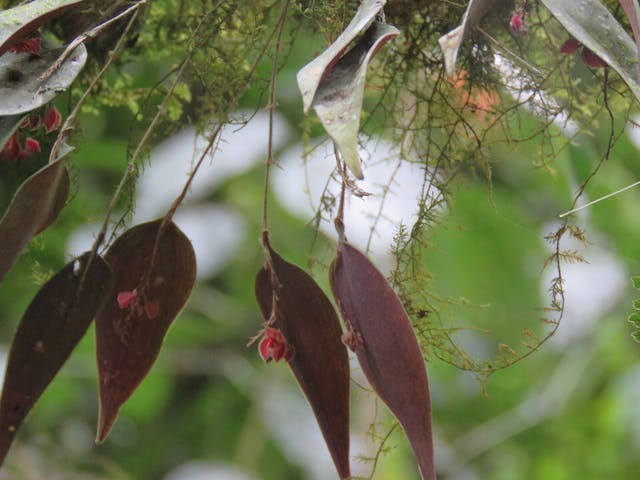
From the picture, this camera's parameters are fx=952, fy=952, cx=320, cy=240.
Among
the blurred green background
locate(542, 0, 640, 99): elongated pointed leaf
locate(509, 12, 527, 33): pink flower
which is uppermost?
locate(509, 12, 527, 33): pink flower

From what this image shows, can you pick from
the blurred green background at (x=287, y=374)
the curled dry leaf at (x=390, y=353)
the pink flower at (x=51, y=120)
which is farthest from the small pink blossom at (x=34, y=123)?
the blurred green background at (x=287, y=374)

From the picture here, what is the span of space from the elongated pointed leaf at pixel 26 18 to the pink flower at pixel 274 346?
0.64 ft

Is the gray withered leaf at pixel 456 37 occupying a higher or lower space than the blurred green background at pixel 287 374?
higher

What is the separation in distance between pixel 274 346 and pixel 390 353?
73 mm

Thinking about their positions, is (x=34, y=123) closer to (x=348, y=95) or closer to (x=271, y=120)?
(x=271, y=120)

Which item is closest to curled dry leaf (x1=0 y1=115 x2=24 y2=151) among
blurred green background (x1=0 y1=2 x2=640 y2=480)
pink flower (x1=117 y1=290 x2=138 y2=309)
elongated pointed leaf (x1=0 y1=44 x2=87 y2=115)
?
elongated pointed leaf (x1=0 y1=44 x2=87 y2=115)

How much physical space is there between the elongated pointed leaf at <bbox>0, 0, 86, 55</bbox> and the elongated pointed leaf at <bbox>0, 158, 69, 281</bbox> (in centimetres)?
6

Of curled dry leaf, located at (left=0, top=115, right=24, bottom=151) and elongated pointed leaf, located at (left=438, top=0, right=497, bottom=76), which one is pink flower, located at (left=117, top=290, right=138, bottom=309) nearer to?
curled dry leaf, located at (left=0, top=115, right=24, bottom=151)

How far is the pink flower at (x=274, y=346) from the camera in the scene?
509 millimetres

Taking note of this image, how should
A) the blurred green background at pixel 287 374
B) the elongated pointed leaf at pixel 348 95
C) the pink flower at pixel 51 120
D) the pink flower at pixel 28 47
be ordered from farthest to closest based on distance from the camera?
the blurred green background at pixel 287 374 < the pink flower at pixel 51 120 < the pink flower at pixel 28 47 < the elongated pointed leaf at pixel 348 95

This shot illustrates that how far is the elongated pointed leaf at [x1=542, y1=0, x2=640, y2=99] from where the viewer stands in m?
0.40

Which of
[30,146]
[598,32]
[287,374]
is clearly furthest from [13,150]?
[287,374]

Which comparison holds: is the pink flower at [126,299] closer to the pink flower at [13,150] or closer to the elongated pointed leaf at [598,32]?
the pink flower at [13,150]

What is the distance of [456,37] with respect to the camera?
0.39 meters
